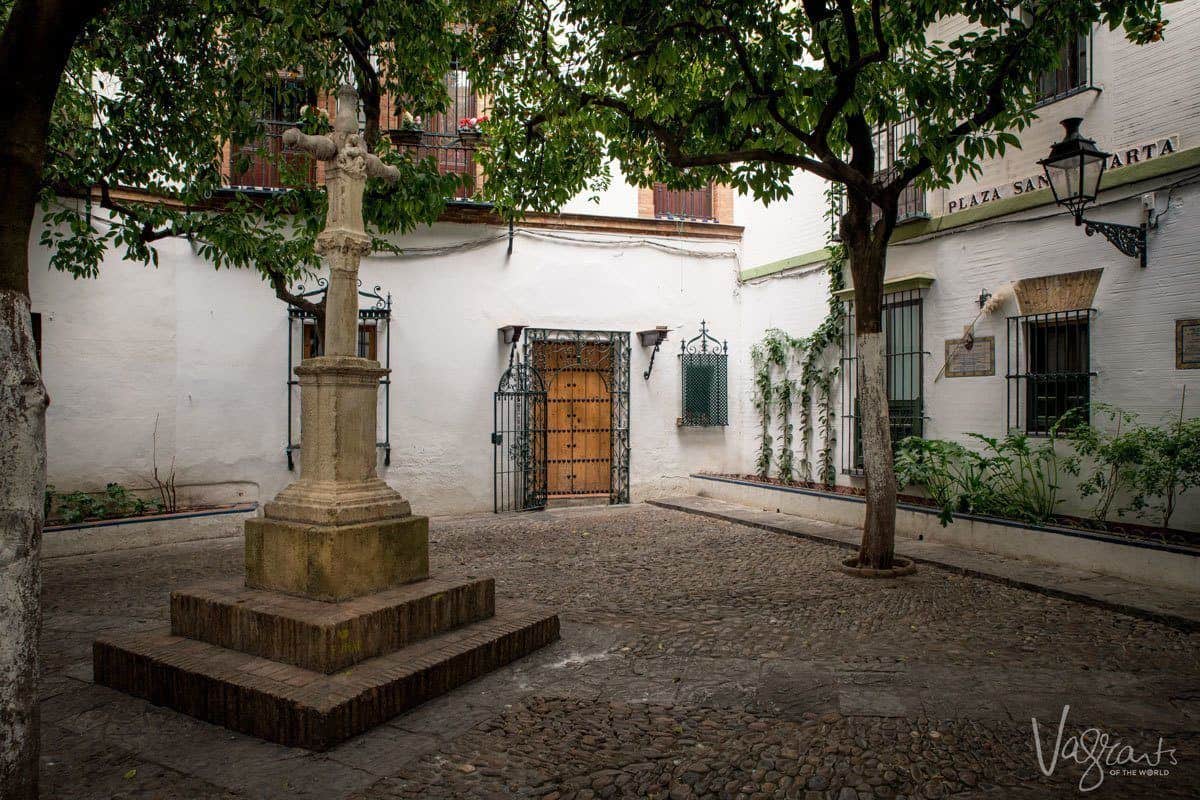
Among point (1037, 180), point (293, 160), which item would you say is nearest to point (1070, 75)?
point (1037, 180)

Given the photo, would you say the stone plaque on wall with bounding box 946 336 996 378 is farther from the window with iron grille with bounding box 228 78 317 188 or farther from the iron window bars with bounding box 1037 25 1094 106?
the window with iron grille with bounding box 228 78 317 188

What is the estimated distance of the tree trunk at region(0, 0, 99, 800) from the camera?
2424 millimetres

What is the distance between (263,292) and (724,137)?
6096mm

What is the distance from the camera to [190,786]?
302 centimetres

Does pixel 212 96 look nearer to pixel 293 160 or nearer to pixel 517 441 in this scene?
pixel 293 160

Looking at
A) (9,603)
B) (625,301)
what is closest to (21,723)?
(9,603)

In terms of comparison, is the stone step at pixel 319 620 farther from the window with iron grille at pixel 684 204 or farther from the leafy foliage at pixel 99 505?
the window with iron grille at pixel 684 204

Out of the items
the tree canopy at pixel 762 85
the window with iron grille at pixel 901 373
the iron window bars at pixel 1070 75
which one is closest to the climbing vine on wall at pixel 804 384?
the window with iron grille at pixel 901 373

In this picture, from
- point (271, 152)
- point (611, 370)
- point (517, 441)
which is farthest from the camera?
point (611, 370)

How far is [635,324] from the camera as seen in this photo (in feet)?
38.9

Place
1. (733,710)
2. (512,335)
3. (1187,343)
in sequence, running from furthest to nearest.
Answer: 1. (512,335)
2. (1187,343)
3. (733,710)

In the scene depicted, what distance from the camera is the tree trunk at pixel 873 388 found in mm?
6617

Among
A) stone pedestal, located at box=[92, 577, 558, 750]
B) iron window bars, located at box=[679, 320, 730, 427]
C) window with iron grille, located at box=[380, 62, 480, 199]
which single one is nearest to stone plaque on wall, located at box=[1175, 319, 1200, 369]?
stone pedestal, located at box=[92, 577, 558, 750]

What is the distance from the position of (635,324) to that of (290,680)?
29.0ft
